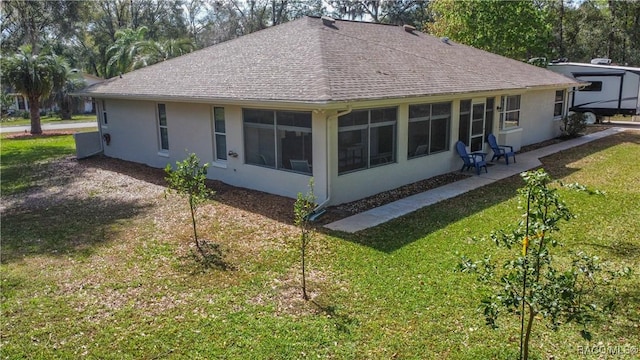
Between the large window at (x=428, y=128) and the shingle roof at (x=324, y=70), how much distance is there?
642 millimetres

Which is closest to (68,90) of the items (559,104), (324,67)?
(324,67)

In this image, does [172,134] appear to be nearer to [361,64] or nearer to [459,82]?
[361,64]

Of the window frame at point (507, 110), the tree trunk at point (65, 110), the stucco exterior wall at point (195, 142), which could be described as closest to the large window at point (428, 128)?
the stucco exterior wall at point (195, 142)

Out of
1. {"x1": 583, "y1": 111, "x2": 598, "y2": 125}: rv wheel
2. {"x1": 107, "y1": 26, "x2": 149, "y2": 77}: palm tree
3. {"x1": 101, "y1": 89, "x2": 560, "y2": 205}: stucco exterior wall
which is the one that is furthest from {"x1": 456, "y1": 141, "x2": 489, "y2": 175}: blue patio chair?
{"x1": 107, "y1": 26, "x2": 149, "y2": 77}: palm tree

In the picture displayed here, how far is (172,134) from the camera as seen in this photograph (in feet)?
46.9

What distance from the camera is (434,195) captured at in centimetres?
1137

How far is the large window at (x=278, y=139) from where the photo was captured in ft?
34.5

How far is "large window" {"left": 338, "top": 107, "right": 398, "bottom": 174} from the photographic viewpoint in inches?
412

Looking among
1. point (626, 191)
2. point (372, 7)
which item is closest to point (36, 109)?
point (626, 191)

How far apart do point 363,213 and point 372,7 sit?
48.2m

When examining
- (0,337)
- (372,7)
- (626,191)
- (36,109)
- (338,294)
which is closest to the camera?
(0,337)

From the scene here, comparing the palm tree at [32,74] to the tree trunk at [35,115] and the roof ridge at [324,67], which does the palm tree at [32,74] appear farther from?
the roof ridge at [324,67]

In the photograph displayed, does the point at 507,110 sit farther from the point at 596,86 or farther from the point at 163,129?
the point at 163,129

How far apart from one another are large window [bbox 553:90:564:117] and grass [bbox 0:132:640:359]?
11.6m
